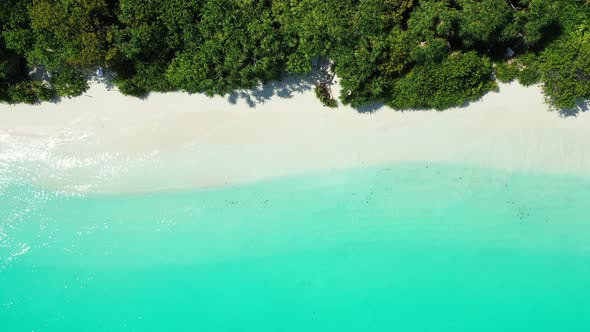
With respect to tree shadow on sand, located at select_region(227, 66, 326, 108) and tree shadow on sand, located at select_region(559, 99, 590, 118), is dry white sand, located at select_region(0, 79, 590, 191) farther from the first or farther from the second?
tree shadow on sand, located at select_region(559, 99, 590, 118)

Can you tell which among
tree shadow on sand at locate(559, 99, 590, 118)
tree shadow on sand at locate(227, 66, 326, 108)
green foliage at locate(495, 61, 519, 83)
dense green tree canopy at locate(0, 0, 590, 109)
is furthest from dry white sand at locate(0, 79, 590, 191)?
dense green tree canopy at locate(0, 0, 590, 109)

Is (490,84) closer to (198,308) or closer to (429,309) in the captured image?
(429,309)

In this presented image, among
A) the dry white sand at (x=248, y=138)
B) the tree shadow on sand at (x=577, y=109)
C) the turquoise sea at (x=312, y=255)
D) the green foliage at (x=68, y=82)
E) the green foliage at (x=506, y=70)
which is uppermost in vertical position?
the green foliage at (x=506, y=70)

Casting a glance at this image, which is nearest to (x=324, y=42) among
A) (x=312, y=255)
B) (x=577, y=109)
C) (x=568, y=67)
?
(x=312, y=255)

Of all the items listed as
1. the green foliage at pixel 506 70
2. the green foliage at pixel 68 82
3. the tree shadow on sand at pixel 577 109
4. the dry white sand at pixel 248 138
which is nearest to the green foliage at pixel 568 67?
the tree shadow on sand at pixel 577 109

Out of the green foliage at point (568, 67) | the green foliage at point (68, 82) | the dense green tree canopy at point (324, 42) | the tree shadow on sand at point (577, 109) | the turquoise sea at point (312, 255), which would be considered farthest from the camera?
the turquoise sea at point (312, 255)

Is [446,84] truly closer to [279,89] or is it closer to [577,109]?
[577,109]

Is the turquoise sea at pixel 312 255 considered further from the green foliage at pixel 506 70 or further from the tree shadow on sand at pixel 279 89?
Answer: the green foliage at pixel 506 70
